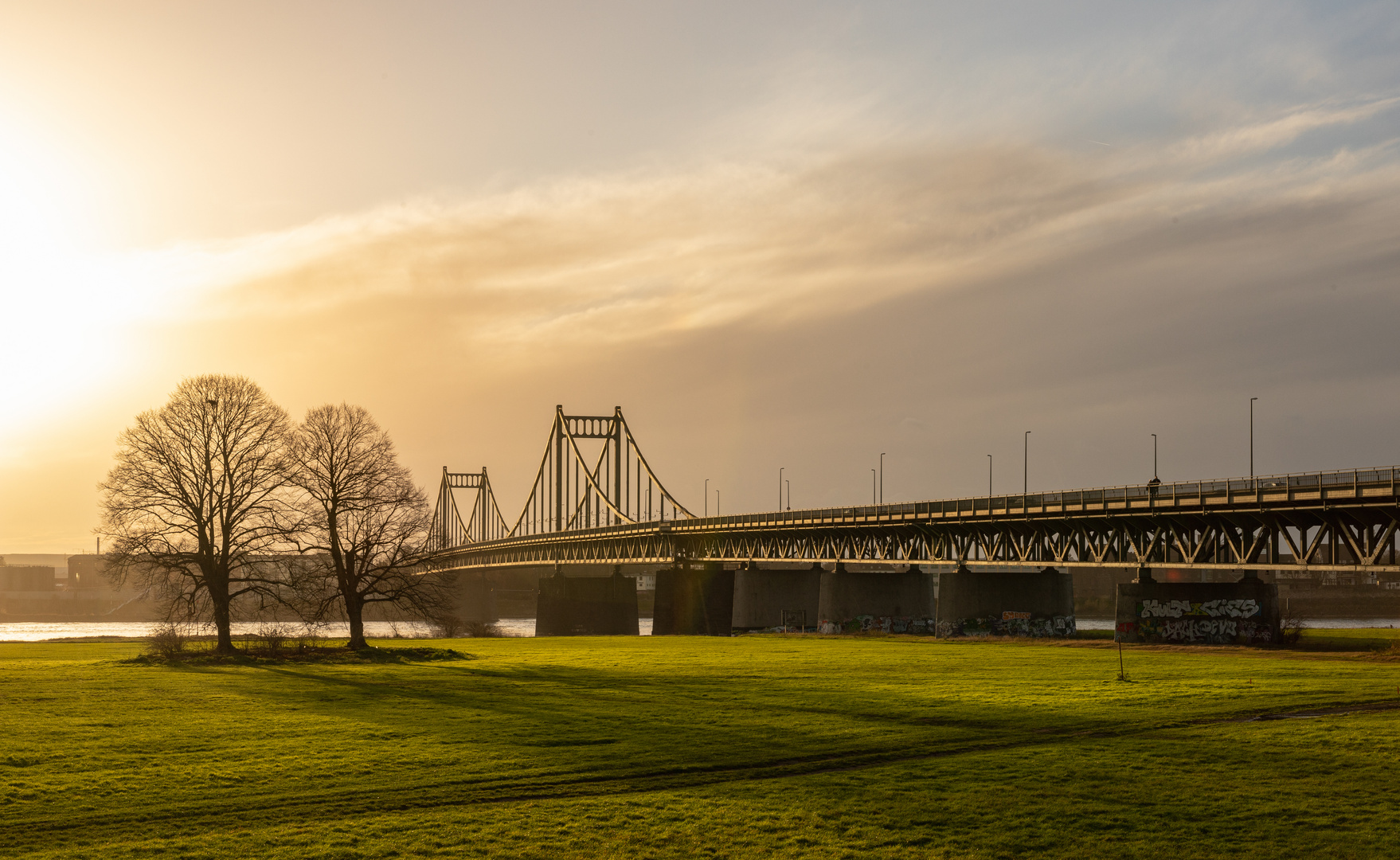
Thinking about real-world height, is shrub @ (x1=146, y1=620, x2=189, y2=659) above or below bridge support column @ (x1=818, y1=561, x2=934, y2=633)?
above

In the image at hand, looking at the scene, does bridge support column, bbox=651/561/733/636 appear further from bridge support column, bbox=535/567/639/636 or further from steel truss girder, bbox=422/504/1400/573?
bridge support column, bbox=535/567/639/636

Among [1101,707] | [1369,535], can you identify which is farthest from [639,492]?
[1101,707]

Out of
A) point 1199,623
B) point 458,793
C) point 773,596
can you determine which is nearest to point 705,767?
point 458,793

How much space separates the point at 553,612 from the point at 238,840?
105m

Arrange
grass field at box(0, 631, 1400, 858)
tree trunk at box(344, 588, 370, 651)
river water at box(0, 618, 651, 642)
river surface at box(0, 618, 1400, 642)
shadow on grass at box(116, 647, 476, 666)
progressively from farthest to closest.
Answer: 1. river water at box(0, 618, 651, 642)
2. river surface at box(0, 618, 1400, 642)
3. tree trunk at box(344, 588, 370, 651)
4. shadow on grass at box(116, 647, 476, 666)
5. grass field at box(0, 631, 1400, 858)

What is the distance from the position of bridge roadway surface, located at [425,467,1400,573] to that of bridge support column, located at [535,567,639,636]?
56.2 ft

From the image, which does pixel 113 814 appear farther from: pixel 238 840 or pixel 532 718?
pixel 532 718

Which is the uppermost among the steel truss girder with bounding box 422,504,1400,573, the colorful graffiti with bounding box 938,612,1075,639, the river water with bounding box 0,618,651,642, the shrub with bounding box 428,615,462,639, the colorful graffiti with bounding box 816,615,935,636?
the steel truss girder with bounding box 422,504,1400,573

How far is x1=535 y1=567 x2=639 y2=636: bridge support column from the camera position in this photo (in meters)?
118

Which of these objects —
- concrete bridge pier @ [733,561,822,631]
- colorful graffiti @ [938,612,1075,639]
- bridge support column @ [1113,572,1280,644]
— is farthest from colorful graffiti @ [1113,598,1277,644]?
concrete bridge pier @ [733,561,822,631]

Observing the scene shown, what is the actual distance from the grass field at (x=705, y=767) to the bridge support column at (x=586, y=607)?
264ft

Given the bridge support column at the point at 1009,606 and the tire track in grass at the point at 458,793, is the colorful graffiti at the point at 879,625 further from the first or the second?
the tire track in grass at the point at 458,793

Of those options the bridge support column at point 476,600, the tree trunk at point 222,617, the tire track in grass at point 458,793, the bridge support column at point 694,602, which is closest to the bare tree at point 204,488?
the tree trunk at point 222,617

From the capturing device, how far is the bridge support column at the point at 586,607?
385 feet
